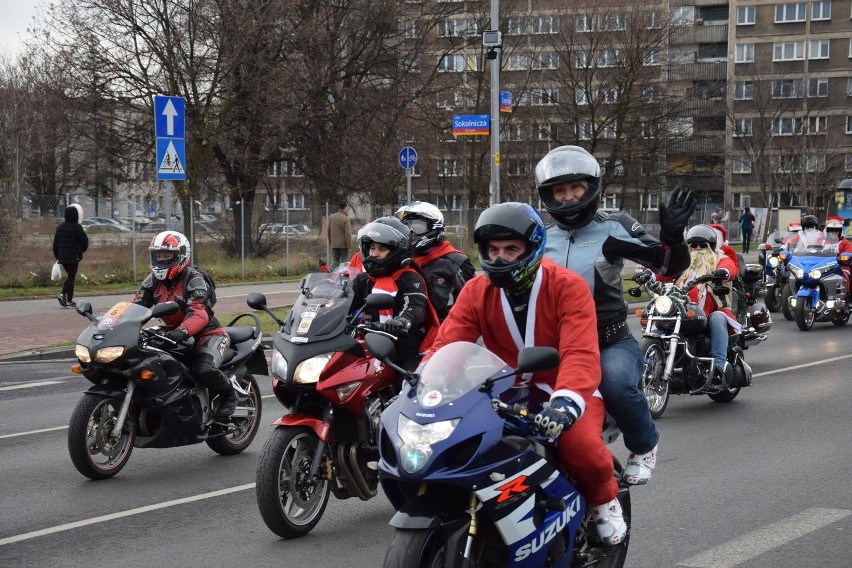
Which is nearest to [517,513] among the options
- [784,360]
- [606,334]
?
[606,334]

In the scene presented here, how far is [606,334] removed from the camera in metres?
4.96

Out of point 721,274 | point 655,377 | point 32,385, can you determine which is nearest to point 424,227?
point 655,377

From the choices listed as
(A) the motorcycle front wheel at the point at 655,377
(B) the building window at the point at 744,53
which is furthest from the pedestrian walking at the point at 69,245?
(B) the building window at the point at 744,53

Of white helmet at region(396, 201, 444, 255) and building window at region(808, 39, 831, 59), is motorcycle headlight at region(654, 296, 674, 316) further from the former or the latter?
building window at region(808, 39, 831, 59)

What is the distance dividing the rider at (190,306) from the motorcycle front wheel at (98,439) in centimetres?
63

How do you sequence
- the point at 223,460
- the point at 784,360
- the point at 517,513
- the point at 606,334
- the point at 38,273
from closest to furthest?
the point at 517,513 < the point at 606,334 < the point at 223,460 < the point at 784,360 < the point at 38,273

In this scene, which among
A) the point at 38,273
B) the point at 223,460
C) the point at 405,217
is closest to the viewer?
the point at 405,217

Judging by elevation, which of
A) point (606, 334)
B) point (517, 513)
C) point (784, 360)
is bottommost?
point (784, 360)

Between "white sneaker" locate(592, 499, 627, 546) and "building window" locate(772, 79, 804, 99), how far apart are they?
58282mm

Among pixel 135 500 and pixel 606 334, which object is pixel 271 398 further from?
pixel 606 334

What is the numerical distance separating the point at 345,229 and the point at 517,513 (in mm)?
22006

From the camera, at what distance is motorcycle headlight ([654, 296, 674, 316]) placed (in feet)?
34.1

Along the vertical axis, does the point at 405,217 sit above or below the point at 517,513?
above

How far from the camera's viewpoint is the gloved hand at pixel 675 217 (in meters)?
5.21
